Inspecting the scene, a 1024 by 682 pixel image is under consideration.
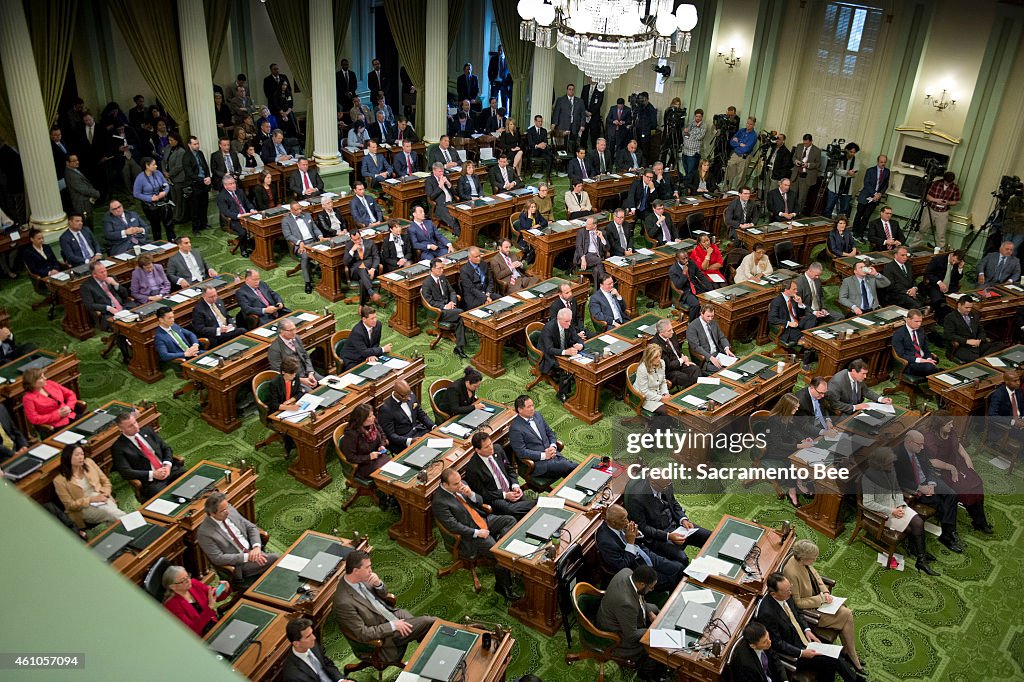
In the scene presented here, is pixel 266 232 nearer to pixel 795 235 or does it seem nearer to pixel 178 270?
pixel 178 270

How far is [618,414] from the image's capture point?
9227 mm

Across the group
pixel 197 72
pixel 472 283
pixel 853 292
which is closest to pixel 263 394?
pixel 472 283

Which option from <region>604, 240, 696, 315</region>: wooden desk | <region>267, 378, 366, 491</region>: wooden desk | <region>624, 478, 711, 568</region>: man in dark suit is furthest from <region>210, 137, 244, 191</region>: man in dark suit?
<region>624, 478, 711, 568</region>: man in dark suit

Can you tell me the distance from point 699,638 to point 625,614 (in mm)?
478

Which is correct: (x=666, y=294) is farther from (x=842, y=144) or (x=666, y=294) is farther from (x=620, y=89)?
(x=620, y=89)

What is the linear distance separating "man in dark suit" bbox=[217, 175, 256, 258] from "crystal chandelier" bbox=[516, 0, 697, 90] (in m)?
5.37

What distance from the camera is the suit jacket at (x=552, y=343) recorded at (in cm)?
928

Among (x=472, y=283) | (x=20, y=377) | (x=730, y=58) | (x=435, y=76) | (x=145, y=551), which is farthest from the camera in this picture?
(x=730, y=58)

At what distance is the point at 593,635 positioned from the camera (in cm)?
577

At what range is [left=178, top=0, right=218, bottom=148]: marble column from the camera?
510 inches

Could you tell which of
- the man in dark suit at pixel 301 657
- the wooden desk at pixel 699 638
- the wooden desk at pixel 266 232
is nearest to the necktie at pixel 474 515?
the wooden desk at pixel 699 638

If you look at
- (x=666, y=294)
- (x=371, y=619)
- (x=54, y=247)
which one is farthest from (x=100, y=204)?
(x=371, y=619)

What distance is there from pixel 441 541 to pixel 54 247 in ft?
24.6

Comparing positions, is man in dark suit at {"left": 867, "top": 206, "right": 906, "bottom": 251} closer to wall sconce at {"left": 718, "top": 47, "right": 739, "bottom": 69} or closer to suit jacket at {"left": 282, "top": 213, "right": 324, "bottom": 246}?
wall sconce at {"left": 718, "top": 47, "right": 739, "bottom": 69}
